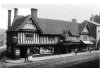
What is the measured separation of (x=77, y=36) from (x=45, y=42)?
10352 mm

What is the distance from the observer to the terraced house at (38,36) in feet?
84.7

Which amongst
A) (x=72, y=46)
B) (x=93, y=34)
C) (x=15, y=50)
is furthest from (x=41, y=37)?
(x=93, y=34)

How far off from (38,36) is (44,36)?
63.2 inches

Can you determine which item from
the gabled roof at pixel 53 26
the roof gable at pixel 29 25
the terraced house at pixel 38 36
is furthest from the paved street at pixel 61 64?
the gabled roof at pixel 53 26

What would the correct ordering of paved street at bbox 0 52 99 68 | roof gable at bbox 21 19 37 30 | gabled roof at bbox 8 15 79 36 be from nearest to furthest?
paved street at bbox 0 52 99 68, roof gable at bbox 21 19 37 30, gabled roof at bbox 8 15 79 36

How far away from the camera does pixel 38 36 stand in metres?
28.1

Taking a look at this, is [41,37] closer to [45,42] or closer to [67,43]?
[45,42]

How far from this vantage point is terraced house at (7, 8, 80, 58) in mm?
25823

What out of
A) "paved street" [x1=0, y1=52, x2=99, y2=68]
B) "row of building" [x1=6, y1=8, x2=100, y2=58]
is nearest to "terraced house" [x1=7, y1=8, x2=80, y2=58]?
"row of building" [x1=6, y1=8, x2=100, y2=58]

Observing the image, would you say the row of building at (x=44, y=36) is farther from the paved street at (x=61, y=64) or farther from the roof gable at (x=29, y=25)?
the paved street at (x=61, y=64)

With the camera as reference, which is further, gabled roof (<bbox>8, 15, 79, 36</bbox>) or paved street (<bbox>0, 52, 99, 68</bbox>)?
gabled roof (<bbox>8, 15, 79, 36</bbox>)

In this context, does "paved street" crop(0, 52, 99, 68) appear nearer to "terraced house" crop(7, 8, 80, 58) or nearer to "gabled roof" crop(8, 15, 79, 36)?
"terraced house" crop(7, 8, 80, 58)

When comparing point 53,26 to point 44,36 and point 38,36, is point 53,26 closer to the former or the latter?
point 44,36

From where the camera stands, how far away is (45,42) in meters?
29.2
